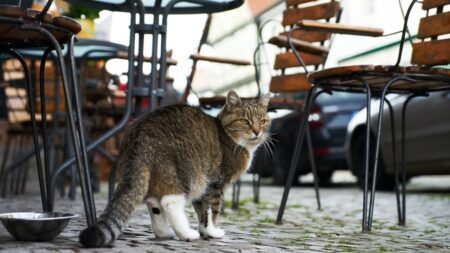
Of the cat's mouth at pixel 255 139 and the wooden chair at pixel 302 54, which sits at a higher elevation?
the wooden chair at pixel 302 54

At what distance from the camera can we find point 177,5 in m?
4.18

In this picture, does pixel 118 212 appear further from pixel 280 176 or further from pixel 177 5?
pixel 280 176

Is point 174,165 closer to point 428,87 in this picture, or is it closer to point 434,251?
point 434,251

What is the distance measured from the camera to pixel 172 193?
2.70 metres

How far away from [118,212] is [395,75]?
1594 mm

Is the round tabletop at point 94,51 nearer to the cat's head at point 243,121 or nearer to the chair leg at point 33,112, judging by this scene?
the chair leg at point 33,112

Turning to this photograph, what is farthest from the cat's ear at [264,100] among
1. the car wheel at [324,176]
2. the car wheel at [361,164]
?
the car wheel at [324,176]

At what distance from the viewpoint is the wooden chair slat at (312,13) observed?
4.95 meters

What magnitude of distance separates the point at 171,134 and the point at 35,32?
26.5 inches

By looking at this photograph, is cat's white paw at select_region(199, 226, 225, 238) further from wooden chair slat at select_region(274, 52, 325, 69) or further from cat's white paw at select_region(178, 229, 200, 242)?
wooden chair slat at select_region(274, 52, 325, 69)

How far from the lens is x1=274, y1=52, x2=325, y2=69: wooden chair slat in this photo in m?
5.09

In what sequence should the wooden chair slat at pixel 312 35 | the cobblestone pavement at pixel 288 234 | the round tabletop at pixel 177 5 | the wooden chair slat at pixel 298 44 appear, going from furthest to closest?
the wooden chair slat at pixel 312 35 → the wooden chair slat at pixel 298 44 → the round tabletop at pixel 177 5 → the cobblestone pavement at pixel 288 234

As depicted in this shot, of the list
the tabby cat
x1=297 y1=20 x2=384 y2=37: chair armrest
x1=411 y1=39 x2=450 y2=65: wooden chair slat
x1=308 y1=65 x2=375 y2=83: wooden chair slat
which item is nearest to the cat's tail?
the tabby cat

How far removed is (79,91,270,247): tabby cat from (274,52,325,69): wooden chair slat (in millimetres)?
1832
